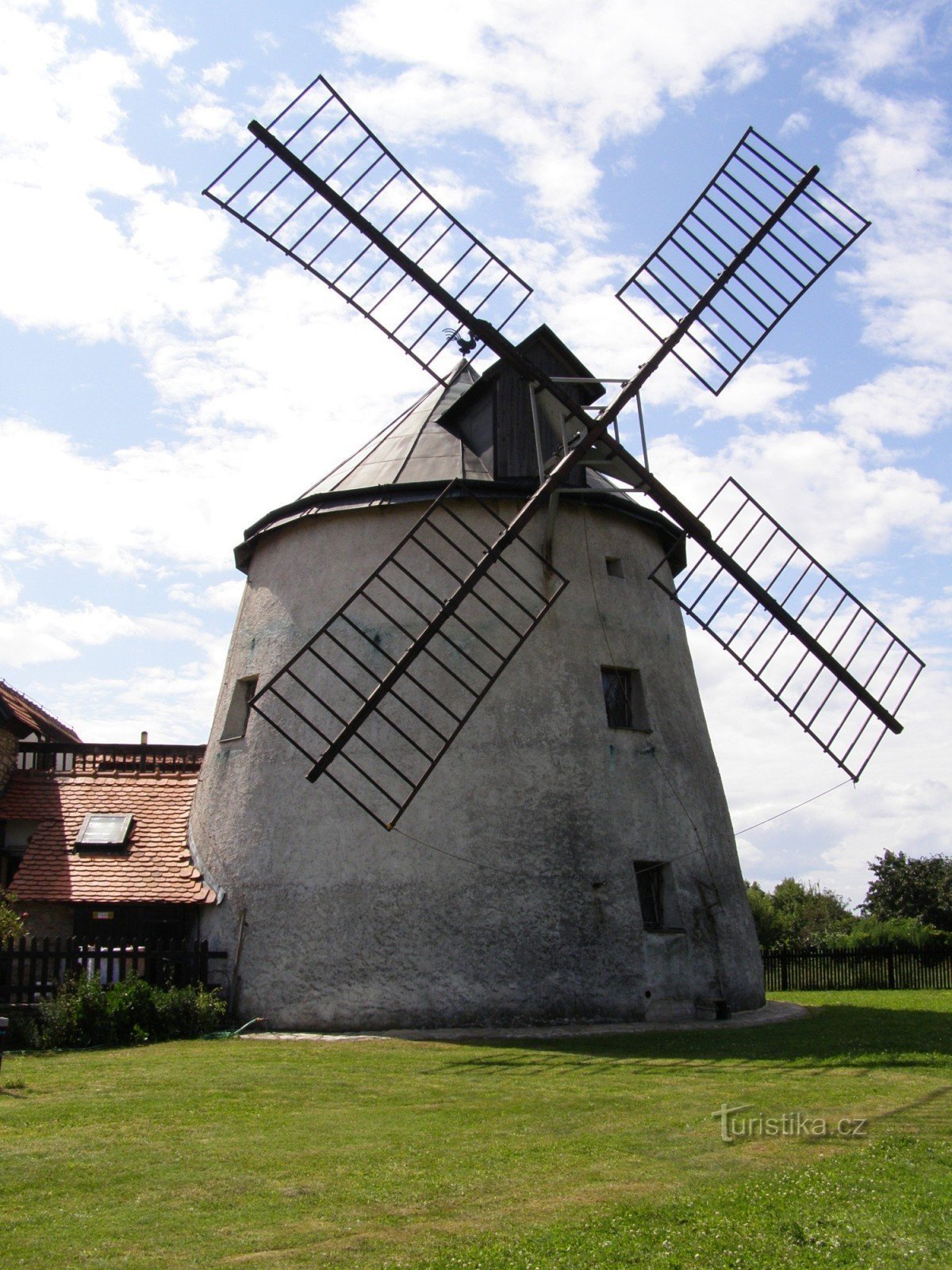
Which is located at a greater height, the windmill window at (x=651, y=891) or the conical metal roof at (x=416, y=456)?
the conical metal roof at (x=416, y=456)

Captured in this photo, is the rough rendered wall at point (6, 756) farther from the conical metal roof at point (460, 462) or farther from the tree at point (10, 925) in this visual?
the conical metal roof at point (460, 462)

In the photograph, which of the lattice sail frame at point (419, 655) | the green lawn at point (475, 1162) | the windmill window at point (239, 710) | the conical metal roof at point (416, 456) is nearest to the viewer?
the green lawn at point (475, 1162)

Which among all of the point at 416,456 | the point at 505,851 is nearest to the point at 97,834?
the point at 505,851

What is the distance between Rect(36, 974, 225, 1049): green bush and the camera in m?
11.8

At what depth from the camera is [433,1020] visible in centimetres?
1238

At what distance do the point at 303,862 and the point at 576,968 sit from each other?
10.6 ft

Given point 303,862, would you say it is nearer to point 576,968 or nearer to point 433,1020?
point 433,1020

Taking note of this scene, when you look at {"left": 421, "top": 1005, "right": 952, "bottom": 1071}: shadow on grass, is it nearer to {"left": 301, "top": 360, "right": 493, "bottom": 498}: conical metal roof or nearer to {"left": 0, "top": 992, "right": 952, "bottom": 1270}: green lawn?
{"left": 0, "top": 992, "right": 952, "bottom": 1270}: green lawn

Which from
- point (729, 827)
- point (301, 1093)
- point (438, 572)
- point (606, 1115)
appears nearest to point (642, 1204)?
point (606, 1115)

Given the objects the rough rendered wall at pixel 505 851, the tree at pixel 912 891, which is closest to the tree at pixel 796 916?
the tree at pixel 912 891

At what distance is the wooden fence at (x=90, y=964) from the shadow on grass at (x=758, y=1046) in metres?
3.54

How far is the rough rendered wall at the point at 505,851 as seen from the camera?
1260cm

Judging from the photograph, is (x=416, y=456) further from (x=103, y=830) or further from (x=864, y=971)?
(x=864, y=971)

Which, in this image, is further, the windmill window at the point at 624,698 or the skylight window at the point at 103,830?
the skylight window at the point at 103,830
